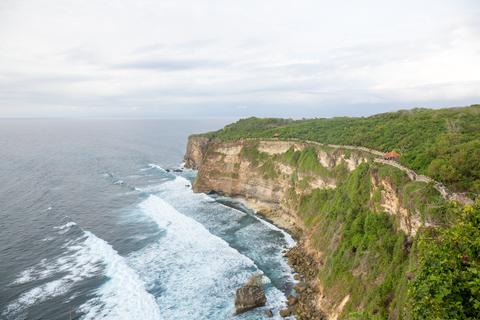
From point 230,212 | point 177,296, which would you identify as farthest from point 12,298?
point 230,212

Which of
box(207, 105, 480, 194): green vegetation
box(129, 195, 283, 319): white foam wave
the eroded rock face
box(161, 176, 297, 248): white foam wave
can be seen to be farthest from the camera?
box(161, 176, 297, 248): white foam wave

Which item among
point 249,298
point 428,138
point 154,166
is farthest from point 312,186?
point 154,166

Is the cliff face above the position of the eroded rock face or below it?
above

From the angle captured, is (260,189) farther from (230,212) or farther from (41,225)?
(41,225)

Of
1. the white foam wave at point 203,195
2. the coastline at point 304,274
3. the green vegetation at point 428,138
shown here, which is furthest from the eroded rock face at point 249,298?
the green vegetation at point 428,138

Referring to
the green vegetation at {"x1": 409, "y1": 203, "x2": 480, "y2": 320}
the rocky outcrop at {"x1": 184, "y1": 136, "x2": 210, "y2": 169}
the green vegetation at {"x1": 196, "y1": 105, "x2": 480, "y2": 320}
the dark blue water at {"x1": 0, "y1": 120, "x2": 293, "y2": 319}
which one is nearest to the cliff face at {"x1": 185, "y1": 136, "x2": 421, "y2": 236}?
the green vegetation at {"x1": 196, "y1": 105, "x2": 480, "y2": 320}

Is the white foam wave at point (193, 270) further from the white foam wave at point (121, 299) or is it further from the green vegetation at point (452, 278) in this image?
the green vegetation at point (452, 278)

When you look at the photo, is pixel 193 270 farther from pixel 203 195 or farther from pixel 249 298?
pixel 203 195

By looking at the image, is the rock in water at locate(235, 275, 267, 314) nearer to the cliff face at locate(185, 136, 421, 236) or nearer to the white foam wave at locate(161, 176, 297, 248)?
the white foam wave at locate(161, 176, 297, 248)
